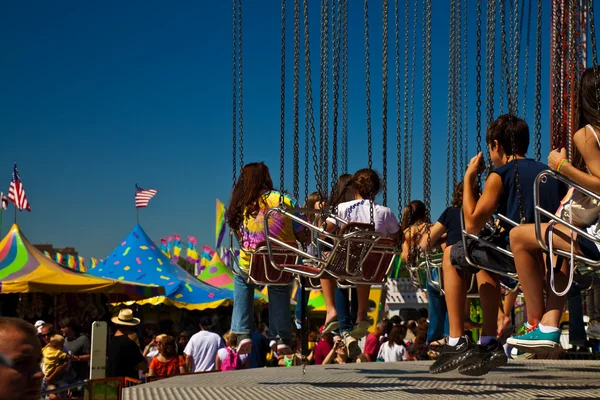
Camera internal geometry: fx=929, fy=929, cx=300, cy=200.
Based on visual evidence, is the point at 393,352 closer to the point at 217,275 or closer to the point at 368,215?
the point at 368,215

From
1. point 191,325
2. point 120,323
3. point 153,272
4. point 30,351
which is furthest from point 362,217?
point 191,325

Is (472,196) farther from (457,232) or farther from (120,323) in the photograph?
(120,323)

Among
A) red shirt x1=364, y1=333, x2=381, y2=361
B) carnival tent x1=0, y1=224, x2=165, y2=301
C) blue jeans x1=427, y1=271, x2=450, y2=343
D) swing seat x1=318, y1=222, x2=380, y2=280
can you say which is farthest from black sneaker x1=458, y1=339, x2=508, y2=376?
carnival tent x1=0, y1=224, x2=165, y2=301

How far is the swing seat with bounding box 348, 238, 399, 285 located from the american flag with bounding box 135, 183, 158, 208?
2567 cm

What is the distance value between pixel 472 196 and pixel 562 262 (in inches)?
21.5

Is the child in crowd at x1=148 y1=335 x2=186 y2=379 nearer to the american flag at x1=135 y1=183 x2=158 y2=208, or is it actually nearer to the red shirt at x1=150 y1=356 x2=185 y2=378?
the red shirt at x1=150 y1=356 x2=185 y2=378

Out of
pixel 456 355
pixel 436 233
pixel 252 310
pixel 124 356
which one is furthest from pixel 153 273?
pixel 456 355

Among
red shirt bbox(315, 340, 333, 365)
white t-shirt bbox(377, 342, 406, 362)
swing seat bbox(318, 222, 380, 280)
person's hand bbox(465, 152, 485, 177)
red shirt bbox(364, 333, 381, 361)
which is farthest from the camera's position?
red shirt bbox(364, 333, 381, 361)

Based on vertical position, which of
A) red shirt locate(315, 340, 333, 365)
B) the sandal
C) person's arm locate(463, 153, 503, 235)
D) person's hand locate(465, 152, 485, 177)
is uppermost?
person's hand locate(465, 152, 485, 177)

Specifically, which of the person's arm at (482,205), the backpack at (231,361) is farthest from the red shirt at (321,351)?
the person's arm at (482,205)

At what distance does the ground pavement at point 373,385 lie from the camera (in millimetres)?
4480

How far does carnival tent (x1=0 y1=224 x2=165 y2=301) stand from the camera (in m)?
14.6

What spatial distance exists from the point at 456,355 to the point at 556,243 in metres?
1.15

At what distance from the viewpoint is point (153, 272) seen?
826 inches
